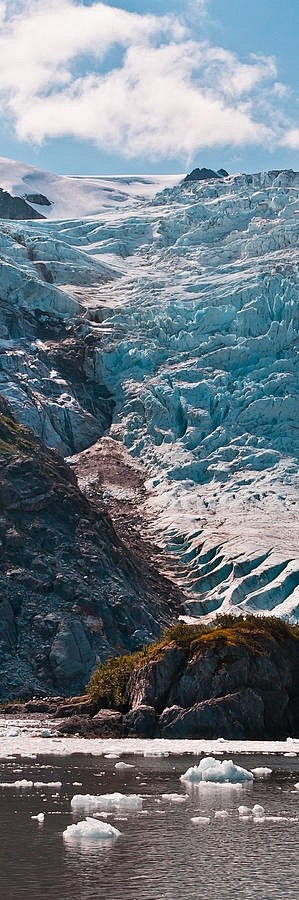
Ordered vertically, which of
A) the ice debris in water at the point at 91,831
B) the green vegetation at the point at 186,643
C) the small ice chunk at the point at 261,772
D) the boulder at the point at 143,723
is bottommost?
the boulder at the point at 143,723

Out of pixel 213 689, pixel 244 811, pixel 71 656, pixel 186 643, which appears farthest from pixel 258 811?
pixel 71 656

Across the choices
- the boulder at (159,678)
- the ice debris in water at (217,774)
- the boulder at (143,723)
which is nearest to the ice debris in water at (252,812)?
the ice debris in water at (217,774)

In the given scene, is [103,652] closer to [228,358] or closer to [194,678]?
[194,678]

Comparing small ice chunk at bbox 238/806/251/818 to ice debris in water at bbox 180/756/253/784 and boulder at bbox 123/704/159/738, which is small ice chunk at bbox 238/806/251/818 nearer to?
ice debris in water at bbox 180/756/253/784

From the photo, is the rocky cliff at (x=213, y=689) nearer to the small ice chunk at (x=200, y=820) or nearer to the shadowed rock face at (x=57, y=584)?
the shadowed rock face at (x=57, y=584)

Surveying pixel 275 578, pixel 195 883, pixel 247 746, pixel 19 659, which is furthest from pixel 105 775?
pixel 275 578

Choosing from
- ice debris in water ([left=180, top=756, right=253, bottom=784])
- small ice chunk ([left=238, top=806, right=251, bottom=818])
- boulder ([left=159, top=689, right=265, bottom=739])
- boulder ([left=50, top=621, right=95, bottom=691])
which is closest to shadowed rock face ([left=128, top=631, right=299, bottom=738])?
boulder ([left=159, top=689, right=265, bottom=739])
